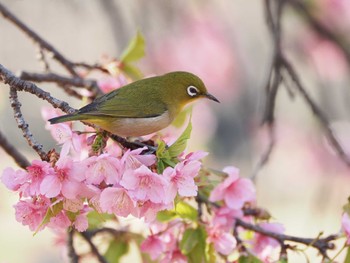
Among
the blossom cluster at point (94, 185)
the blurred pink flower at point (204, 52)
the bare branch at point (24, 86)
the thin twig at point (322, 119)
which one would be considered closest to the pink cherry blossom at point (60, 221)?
the blossom cluster at point (94, 185)

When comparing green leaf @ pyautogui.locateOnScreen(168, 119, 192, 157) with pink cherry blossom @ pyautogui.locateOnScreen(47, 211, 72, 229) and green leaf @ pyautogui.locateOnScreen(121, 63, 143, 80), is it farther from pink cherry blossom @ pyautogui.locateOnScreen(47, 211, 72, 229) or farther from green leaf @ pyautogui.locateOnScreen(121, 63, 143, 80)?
green leaf @ pyautogui.locateOnScreen(121, 63, 143, 80)

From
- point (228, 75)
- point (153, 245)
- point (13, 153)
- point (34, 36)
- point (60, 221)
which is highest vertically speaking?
point (34, 36)

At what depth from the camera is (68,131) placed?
80.1 inches

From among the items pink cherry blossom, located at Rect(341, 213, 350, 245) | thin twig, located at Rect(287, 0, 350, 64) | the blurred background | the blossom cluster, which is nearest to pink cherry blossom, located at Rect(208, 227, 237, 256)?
pink cherry blossom, located at Rect(341, 213, 350, 245)

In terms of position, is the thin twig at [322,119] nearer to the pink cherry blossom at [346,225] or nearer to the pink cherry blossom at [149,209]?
the pink cherry blossom at [346,225]

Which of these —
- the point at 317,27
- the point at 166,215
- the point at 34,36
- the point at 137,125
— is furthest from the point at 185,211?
the point at 317,27

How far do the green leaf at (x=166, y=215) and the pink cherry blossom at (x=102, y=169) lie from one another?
2.04ft

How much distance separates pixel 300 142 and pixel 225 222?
556 centimetres

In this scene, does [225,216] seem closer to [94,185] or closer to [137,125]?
[137,125]

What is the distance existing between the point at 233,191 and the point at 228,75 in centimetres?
510

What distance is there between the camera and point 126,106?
2.44m

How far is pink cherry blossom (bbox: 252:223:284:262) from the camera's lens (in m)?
2.47

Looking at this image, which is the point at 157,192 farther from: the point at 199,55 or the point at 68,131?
the point at 199,55

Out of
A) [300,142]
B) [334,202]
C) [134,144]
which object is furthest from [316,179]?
[134,144]
